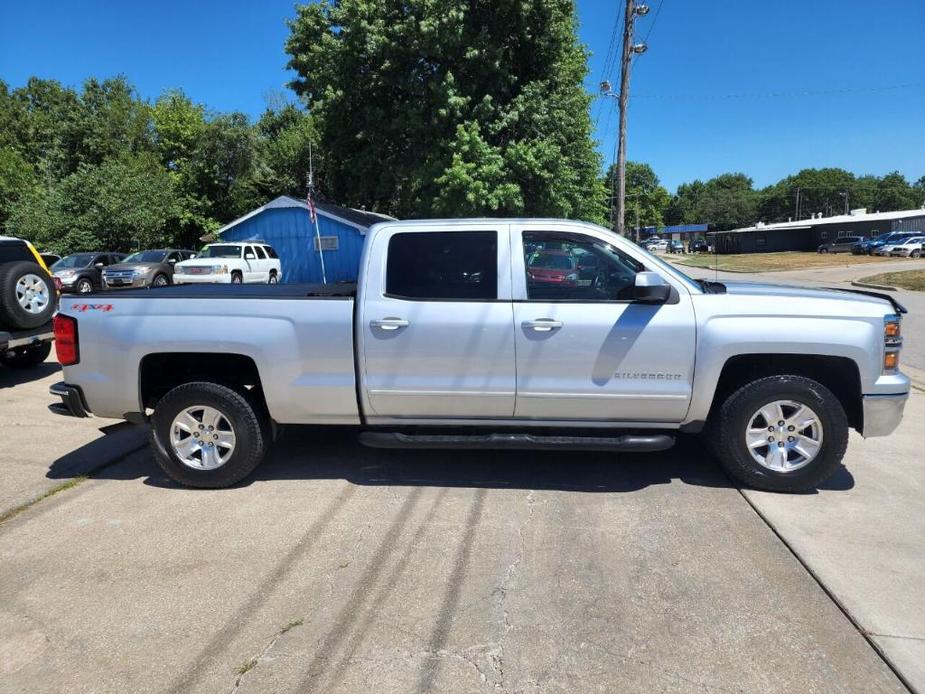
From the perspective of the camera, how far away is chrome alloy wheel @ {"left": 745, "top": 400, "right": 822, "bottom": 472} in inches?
170

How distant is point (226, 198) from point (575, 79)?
20830 mm

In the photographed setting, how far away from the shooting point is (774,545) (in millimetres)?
3727

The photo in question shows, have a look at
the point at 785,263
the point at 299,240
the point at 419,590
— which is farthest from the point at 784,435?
the point at 785,263

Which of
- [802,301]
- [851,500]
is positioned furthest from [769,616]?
[802,301]

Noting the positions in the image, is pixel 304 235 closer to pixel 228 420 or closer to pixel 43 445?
pixel 43 445

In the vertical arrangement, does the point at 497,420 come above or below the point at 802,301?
below

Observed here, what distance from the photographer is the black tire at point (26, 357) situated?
347 inches

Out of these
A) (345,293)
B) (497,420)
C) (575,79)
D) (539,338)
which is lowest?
(497,420)

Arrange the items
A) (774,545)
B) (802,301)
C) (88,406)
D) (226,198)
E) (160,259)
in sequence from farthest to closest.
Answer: (226,198)
(160,259)
(88,406)
(802,301)
(774,545)

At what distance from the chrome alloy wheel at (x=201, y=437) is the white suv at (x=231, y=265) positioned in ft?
51.1

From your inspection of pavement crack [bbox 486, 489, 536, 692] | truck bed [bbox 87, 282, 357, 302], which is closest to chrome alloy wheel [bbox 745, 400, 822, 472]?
pavement crack [bbox 486, 489, 536, 692]

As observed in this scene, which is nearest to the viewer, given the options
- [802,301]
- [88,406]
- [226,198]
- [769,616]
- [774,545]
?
[769,616]

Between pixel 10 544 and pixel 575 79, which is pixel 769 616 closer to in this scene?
pixel 10 544

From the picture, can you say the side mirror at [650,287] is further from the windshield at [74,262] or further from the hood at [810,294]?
the windshield at [74,262]
